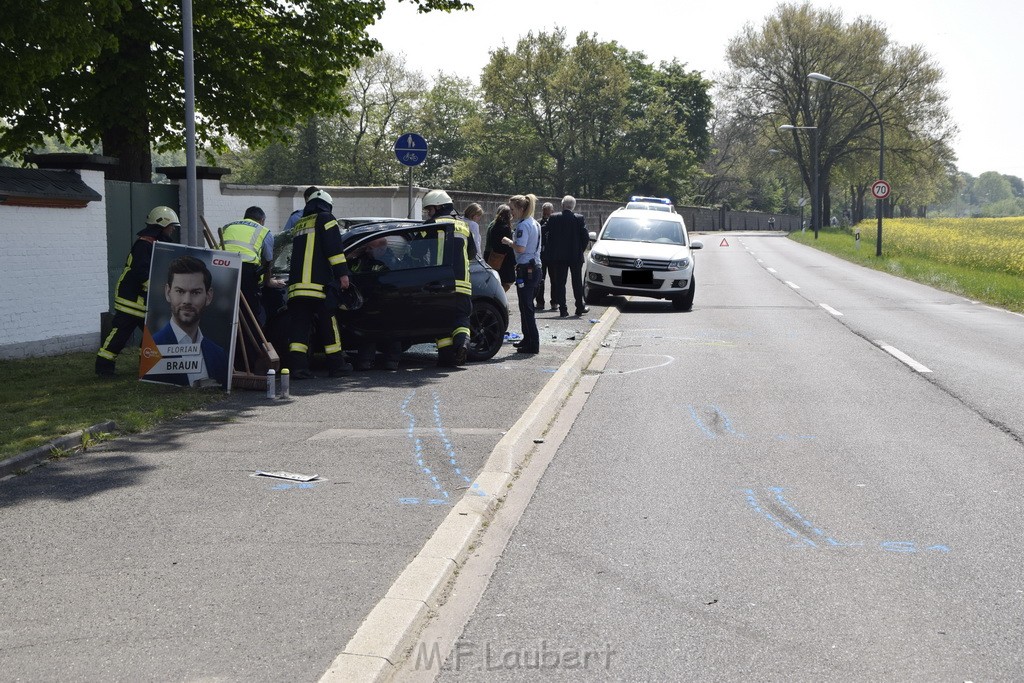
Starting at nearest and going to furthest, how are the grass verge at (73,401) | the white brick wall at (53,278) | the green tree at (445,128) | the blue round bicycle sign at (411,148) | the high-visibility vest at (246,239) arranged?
the grass verge at (73,401) → the high-visibility vest at (246,239) → the white brick wall at (53,278) → the blue round bicycle sign at (411,148) → the green tree at (445,128)

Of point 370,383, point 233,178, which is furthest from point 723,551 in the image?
point 233,178

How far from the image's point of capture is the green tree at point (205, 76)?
1722 centimetres

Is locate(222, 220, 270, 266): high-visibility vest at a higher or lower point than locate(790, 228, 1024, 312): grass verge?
higher

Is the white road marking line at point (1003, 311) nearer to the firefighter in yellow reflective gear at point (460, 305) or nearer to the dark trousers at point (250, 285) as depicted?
the firefighter in yellow reflective gear at point (460, 305)

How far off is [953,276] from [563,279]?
16.2 meters

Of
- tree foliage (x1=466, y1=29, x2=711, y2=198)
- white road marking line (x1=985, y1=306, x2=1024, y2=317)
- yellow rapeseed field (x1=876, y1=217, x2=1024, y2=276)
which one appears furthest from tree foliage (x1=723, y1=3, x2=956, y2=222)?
white road marking line (x1=985, y1=306, x2=1024, y2=317)

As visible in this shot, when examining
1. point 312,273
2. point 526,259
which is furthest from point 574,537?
point 526,259

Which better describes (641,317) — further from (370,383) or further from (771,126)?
(771,126)

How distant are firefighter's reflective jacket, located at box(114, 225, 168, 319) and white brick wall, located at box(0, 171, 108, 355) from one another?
261 cm

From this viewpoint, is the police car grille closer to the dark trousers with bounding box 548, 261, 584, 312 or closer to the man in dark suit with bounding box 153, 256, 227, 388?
the dark trousers with bounding box 548, 261, 584, 312

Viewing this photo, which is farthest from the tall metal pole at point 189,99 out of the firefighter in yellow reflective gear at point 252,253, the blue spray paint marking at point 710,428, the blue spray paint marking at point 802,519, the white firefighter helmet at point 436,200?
the blue spray paint marking at point 802,519

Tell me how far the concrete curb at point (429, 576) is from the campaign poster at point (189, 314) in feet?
9.98

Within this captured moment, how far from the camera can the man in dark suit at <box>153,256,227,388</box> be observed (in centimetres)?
988

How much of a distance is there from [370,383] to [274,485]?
4260 mm
